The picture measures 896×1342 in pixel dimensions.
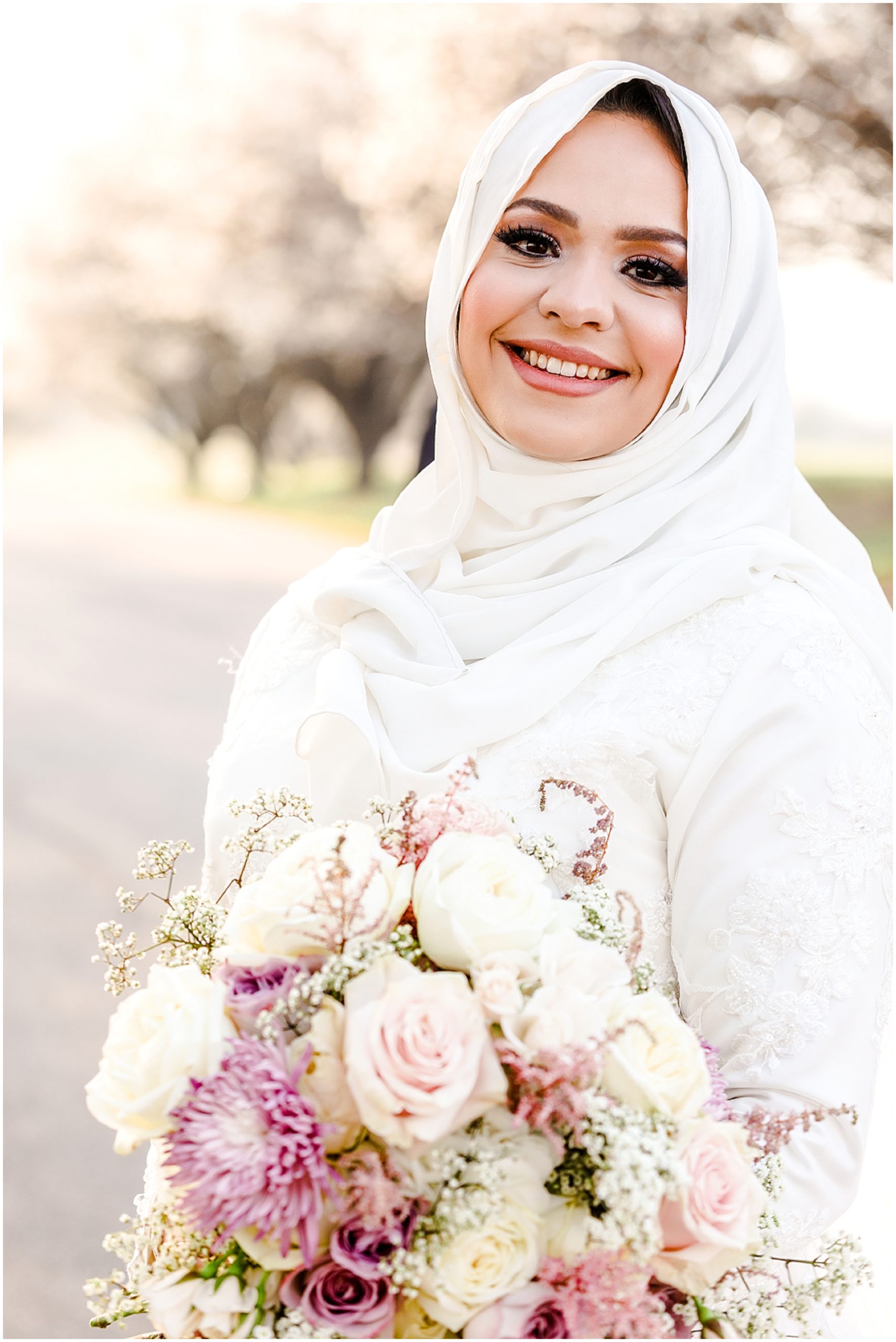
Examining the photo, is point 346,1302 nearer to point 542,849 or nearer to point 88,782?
point 542,849

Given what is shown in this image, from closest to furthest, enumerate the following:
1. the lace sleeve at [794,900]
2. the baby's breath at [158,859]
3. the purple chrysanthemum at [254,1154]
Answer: the purple chrysanthemum at [254,1154] → the baby's breath at [158,859] → the lace sleeve at [794,900]

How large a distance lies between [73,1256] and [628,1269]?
128 inches

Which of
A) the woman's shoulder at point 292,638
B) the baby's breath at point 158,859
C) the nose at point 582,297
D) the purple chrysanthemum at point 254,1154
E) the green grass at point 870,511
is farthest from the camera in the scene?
the green grass at point 870,511

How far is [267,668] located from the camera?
2074 mm

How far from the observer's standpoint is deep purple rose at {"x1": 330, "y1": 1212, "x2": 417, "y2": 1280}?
1.00 m

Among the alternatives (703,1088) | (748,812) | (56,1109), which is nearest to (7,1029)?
(56,1109)

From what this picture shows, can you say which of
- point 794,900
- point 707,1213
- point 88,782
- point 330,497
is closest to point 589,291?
A: point 794,900

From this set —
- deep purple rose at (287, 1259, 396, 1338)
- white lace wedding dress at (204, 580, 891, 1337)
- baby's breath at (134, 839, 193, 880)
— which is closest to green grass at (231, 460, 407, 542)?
white lace wedding dress at (204, 580, 891, 1337)

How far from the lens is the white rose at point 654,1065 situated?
1.02 m

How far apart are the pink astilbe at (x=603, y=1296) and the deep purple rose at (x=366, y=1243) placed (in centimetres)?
12

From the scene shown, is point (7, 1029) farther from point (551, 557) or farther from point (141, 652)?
point (141, 652)

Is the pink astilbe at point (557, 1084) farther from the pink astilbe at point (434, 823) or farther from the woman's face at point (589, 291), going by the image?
the woman's face at point (589, 291)

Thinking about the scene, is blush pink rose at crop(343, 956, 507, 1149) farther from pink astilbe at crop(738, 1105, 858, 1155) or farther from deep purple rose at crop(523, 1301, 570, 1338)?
pink astilbe at crop(738, 1105, 858, 1155)

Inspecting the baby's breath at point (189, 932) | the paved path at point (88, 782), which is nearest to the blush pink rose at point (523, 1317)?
the baby's breath at point (189, 932)
